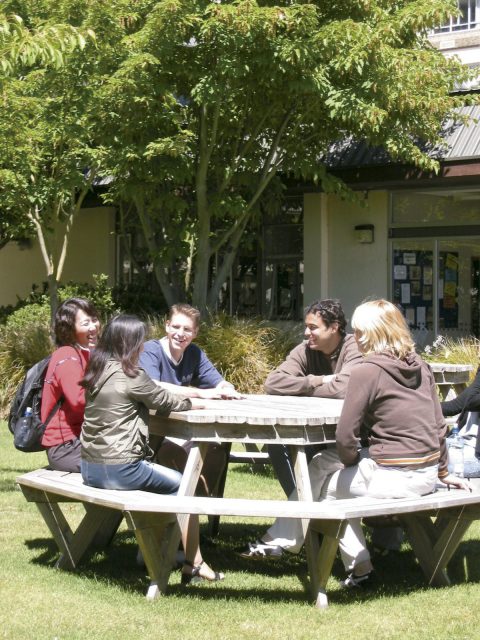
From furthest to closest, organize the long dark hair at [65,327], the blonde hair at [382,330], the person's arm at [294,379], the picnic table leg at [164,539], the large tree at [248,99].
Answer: the large tree at [248,99] < the person's arm at [294,379] < the long dark hair at [65,327] < the blonde hair at [382,330] < the picnic table leg at [164,539]

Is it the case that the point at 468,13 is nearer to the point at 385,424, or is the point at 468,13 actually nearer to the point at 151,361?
the point at 151,361

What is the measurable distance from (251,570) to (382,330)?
1714 millimetres

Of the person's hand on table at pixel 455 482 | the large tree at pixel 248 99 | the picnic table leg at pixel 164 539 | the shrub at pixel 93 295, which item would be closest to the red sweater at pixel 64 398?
the picnic table leg at pixel 164 539

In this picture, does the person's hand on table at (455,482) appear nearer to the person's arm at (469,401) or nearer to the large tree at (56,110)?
the person's arm at (469,401)

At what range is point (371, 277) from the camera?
17594mm

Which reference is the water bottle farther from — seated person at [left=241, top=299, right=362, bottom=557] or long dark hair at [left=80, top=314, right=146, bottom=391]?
long dark hair at [left=80, top=314, right=146, bottom=391]

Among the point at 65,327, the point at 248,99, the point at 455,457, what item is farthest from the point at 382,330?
the point at 248,99

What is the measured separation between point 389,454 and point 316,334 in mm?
1479

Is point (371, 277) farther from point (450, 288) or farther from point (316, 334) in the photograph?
point (316, 334)

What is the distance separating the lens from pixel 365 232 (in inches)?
689

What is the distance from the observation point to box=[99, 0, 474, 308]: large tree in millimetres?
12484

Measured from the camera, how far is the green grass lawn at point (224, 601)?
5027 mm

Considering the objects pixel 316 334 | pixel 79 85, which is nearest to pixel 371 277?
pixel 79 85

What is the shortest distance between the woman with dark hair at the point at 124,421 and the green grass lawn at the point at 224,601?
423 millimetres
